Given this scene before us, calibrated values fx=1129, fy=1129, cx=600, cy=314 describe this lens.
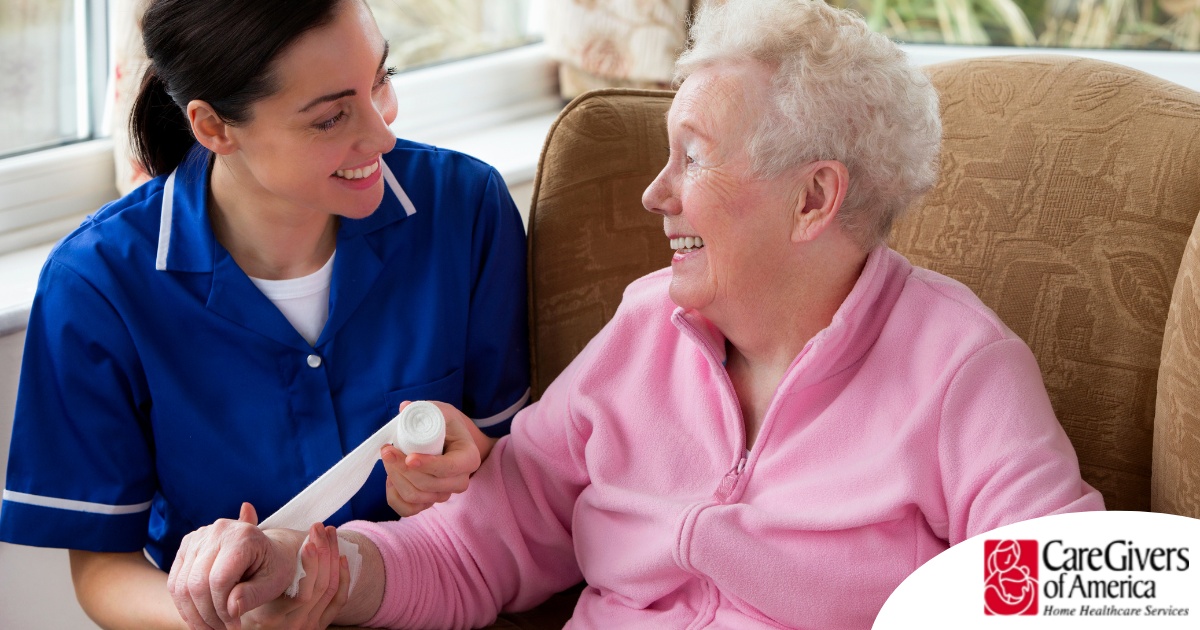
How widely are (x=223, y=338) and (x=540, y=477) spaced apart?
451 mm

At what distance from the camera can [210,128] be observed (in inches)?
55.0

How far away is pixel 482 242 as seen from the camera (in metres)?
1.61

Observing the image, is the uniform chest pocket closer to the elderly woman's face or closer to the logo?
the elderly woman's face

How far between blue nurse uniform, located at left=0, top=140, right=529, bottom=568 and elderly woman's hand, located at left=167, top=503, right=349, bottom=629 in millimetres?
186

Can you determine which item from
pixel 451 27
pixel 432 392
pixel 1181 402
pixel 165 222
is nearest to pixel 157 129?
pixel 165 222

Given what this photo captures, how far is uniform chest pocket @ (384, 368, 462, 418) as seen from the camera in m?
1.53


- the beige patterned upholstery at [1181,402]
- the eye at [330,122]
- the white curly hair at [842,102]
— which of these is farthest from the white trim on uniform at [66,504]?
the beige patterned upholstery at [1181,402]

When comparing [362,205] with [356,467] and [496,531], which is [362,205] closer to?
[356,467]

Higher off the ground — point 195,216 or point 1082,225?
point 1082,225

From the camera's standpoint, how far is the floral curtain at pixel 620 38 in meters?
2.63

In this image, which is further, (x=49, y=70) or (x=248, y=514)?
(x=49, y=70)

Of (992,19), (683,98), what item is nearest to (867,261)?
(683,98)

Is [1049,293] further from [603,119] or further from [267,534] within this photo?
[267,534]

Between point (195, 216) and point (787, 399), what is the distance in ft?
2.59
